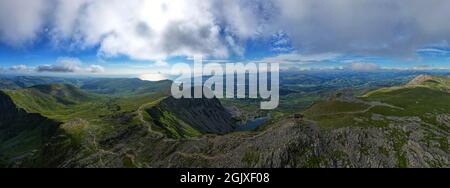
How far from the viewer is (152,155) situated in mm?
197875

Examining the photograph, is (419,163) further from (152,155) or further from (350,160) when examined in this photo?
(152,155)

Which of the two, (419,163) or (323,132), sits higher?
(323,132)

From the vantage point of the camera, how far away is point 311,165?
172 metres

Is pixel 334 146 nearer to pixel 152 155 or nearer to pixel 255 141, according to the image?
pixel 255 141
